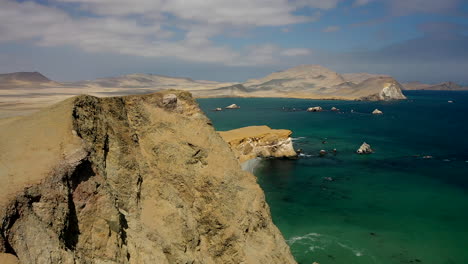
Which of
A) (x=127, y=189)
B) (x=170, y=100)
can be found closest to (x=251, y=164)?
(x=170, y=100)

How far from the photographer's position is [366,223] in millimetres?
41781

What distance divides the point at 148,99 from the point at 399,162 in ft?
219

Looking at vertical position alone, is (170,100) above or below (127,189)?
above

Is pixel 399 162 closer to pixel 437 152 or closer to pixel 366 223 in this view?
pixel 437 152

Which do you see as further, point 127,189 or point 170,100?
point 170,100

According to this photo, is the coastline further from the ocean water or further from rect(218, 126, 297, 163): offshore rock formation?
the ocean water

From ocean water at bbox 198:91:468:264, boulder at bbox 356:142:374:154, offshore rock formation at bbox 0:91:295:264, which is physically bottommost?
ocean water at bbox 198:91:468:264

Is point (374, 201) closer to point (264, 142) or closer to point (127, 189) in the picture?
point (264, 142)

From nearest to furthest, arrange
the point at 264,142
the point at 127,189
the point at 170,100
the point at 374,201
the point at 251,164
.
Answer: the point at 127,189
the point at 170,100
the point at 374,201
the point at 251,164
the point at 264,142

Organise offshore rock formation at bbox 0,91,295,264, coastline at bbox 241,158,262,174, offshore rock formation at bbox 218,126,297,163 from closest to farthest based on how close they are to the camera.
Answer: offshore rock formation at bbox 0,91,295,264 < coastline at bbox 241,158,262,174 < offshore rock formation at bbox 218,126,297,163

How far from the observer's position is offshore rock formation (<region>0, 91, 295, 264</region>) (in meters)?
11.1

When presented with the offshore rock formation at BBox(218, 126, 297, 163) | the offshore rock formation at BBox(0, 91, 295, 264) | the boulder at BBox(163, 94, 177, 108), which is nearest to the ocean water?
the offshore rock formation at BBox(218, 126, 297, 163)

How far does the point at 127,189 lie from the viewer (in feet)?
56.3

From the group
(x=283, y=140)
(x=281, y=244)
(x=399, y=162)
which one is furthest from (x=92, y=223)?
(x=399, y=162)
